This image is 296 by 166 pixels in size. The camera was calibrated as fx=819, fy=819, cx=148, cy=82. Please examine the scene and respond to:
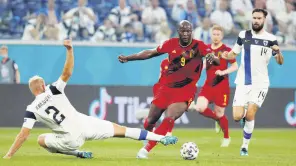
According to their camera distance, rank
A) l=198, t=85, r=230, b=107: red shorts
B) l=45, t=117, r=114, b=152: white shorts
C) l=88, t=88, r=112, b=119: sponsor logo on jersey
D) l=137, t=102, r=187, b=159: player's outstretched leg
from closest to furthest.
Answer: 1. l=45, t=117, r=114, b=152: white shorts
2. l=137, t=102, r=187, b=159: player's outstretched leg
3. l=198, t=85, r=230, b=107: red shorts
4. l=88, t=88, r=112, b=119: sponsor logo on jersey

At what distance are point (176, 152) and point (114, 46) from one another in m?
Result: 9.77

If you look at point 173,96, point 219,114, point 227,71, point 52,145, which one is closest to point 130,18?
point 219,114

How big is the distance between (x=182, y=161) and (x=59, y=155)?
7.34 feet

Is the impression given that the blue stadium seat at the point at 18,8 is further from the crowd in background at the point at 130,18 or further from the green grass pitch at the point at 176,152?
the green grass pitch at the point at 176,152

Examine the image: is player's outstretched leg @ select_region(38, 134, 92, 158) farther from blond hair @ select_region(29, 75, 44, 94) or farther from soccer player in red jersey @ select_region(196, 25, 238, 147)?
soccer player in red jersey @ select_region(196, 25, 238, 147)

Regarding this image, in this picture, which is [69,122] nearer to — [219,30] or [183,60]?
[183,60]

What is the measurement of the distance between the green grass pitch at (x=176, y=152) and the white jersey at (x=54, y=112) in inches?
19.9

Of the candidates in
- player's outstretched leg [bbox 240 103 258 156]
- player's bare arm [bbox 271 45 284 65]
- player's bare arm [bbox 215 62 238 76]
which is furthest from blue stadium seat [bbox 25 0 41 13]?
player's bare arm [bbox 271 45 284 65]

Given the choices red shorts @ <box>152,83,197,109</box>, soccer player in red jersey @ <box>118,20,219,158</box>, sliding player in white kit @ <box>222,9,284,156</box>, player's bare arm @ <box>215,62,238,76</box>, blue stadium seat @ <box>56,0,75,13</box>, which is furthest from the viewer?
blue stadium seat @ <box>56,0,75,13</box>

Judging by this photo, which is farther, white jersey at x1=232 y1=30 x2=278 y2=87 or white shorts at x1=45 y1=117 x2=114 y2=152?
white jersey at x1=232 y1=30 x2=278 y2=87

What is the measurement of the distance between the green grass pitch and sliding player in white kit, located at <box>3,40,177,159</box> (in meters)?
0.28

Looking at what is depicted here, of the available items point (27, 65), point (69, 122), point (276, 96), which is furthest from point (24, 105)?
point (69, 122)

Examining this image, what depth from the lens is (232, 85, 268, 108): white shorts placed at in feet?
46.1

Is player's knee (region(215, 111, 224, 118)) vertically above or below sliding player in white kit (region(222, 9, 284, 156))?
below
